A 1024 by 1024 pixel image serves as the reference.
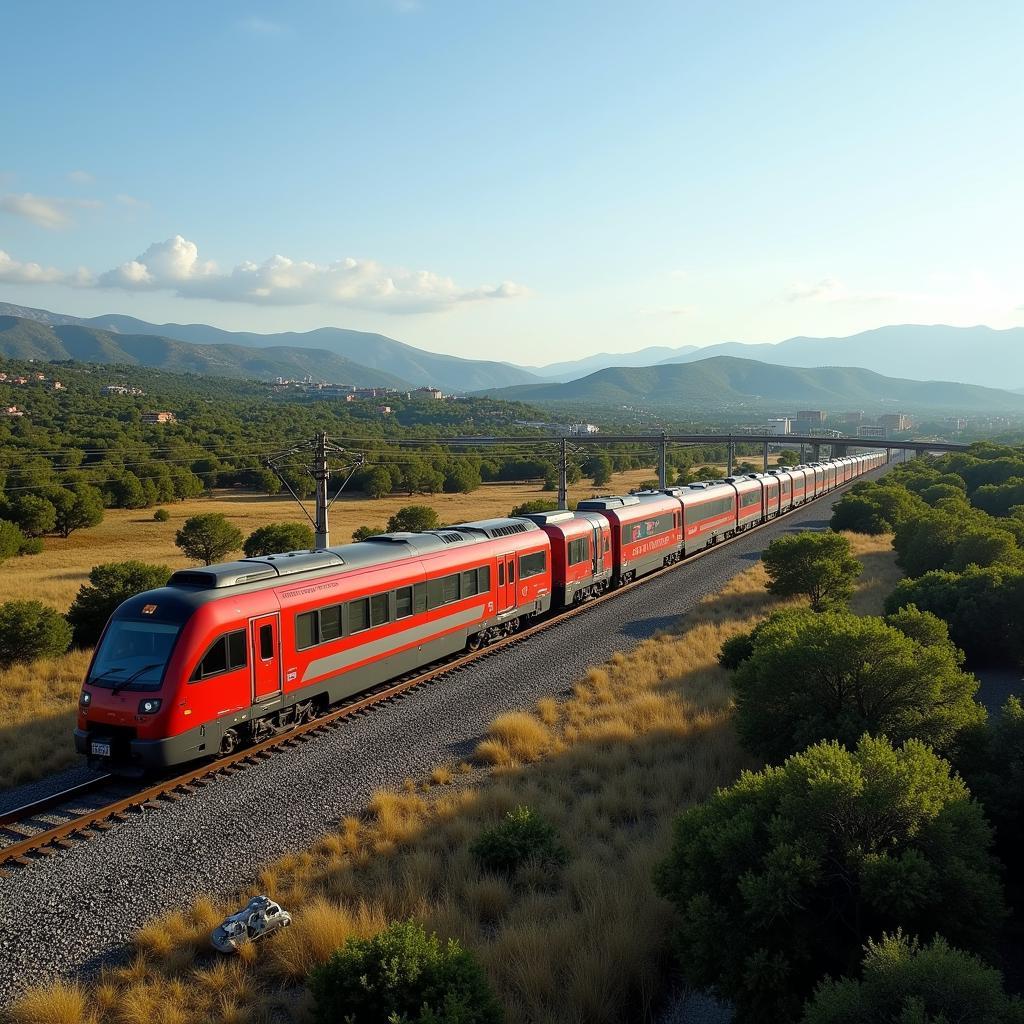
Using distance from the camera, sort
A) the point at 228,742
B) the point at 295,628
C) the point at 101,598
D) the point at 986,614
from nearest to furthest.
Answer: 1. the point at 228,742
2. the point at 295,628
3. the point at 986,614
4. the point at 101,598

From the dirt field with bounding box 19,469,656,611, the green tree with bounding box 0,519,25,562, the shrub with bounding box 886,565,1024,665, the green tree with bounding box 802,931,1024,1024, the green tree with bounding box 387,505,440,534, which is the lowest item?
the dirt field with bounding box 19,469,656,611

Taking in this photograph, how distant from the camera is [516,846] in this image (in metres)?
9.81

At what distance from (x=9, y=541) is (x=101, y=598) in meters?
23.4

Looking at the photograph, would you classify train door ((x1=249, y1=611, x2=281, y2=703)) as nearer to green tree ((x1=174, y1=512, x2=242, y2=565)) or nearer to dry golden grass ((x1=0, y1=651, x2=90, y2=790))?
dry golden grass ((x1=0, y1=651, x2=90, y2=790))

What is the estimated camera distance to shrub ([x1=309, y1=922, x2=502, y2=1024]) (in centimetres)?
637

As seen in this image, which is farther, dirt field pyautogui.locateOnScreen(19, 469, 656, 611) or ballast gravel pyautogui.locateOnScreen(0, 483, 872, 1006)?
dirt field pyautogui.locateOnScreen(19, 469, 656, 611)

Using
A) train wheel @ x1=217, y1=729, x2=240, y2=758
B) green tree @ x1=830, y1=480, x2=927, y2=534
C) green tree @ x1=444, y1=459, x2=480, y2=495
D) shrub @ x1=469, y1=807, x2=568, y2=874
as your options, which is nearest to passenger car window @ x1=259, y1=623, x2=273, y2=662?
train wheel @ x1=217, y1=729, x2=240, y2=758

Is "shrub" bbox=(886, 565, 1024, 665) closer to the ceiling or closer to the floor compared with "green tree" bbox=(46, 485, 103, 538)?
closer to the ceiling

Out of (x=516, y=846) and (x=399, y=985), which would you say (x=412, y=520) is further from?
(x=399, y=985)

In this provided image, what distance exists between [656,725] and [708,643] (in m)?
6.42

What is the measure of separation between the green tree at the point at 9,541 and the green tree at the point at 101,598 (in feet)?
70.3

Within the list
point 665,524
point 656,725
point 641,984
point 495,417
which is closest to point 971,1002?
point 641,984

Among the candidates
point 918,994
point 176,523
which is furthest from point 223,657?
point 176,523

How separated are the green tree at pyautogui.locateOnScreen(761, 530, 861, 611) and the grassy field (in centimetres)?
1104
